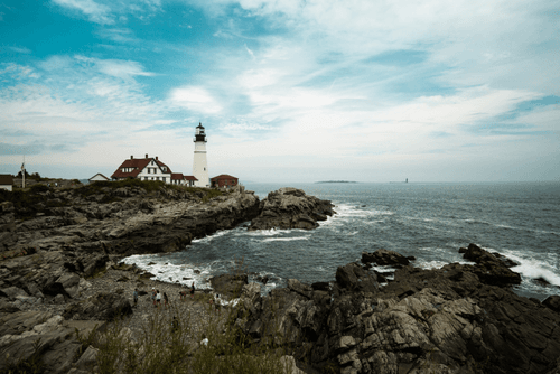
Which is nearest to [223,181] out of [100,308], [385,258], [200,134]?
[200,134]

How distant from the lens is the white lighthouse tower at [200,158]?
72650mm

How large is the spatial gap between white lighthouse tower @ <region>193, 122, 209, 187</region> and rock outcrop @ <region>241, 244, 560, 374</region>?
6132 centimetres

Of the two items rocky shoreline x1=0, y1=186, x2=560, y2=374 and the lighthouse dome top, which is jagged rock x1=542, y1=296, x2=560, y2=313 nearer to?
rocky shoreline x1=0, y1=186, x2=560, y2=374

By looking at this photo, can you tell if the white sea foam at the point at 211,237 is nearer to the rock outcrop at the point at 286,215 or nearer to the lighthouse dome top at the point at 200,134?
the rock outcrop at the point at 286,215

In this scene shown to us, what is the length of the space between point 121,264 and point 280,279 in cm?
1786

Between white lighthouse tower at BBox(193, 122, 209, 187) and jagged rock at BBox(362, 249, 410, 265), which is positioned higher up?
white lighthouse tower at BBox(193, 122, 209, 187)

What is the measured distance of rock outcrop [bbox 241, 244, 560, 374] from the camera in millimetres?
12657

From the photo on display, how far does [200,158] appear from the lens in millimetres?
74125

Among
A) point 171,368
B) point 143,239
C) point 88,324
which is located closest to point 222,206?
point 143,239

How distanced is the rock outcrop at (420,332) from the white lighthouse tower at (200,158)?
61316 millimetres

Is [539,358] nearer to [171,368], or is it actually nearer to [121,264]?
[171,368]

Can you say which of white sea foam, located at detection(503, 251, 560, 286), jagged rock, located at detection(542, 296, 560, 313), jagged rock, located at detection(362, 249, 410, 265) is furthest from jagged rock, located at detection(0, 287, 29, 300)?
white sea foam, located at detection(503, 251, 560, 286)

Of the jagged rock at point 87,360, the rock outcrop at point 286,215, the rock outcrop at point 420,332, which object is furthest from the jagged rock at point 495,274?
the jagged rock at point 87,360

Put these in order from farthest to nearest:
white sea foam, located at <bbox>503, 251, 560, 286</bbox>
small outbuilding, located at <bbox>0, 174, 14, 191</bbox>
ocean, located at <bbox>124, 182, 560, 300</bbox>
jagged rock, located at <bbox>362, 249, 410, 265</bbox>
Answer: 1. small outbuilding, located at <bbox>0, 174, 14, 191</bbox>
2. jagged rock, located at <bbox>362, 249, 410, 265</bbox>
3. ocean, located at <bbox>124, 182, 560, 300</bbox>
4. white sea foam, located at <bbox>503, 251, 560, 286</bbox>
